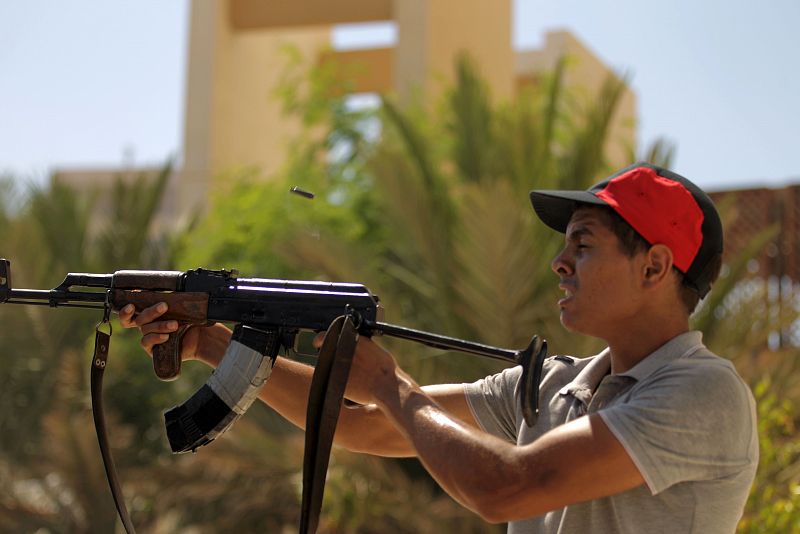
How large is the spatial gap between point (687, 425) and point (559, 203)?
0.73m

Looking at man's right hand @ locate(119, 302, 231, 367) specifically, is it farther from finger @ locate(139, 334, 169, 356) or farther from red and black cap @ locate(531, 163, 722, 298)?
red and black cap @ locate(531, 163, 722, 298)

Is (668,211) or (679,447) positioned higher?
(668,211)

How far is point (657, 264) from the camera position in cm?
255

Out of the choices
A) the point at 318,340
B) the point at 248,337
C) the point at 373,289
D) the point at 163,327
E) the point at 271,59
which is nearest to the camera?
the point at 318,340

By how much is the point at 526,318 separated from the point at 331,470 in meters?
1.74

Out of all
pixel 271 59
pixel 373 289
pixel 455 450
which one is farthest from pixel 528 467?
pixel 271 59

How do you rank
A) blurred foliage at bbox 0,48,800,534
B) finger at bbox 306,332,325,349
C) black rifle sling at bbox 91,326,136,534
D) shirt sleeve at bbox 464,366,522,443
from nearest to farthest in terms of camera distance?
finger at bbox 306,332,325,349 → shirt sleeve at bbox 464,366,522,443 → black rifle sling at bbox 91,326,136,534 → blurred foliage at bbox 0,48,800,534

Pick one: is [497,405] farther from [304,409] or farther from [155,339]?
[155,339]

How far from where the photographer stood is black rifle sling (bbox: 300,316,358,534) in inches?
98.0

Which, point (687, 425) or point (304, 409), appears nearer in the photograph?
point (687, 425)

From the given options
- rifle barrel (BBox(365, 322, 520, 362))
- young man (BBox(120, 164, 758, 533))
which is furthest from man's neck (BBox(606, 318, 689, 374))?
rifle barrel (BBox(365, 322, 520, 362))

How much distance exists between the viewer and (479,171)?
8.59 m

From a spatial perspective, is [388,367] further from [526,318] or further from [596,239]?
[526,318]

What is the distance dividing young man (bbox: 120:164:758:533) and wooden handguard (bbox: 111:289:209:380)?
0.04 meters
